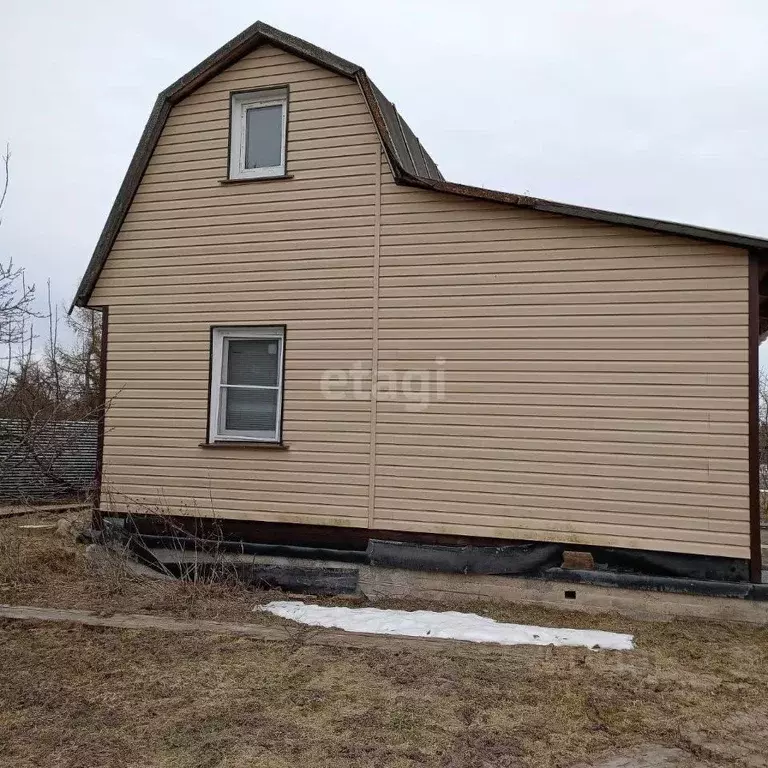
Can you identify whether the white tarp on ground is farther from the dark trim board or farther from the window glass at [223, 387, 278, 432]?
the window glass at [223, 387, 278, 432]

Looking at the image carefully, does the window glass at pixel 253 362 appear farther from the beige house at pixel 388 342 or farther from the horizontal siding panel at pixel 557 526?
the horizontal siding panel at pixel 557 526

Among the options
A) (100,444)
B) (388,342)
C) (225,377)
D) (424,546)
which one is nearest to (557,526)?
(424,546)

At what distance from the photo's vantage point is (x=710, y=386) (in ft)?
22.2

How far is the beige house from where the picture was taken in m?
6.84

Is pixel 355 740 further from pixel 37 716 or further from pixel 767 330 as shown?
pixel 767 330

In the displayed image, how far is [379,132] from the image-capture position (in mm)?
7922

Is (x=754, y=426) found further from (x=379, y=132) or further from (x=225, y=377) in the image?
(x=225, y=377)

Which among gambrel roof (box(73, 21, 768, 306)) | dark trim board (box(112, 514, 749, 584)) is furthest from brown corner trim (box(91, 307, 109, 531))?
gambrel roof (box(73, 21, 768, 306))

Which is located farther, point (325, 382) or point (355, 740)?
point (325, 382)

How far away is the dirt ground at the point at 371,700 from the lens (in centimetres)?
398

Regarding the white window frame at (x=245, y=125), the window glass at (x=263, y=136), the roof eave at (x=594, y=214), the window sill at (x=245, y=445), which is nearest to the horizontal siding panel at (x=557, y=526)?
the window sill at (x=245, y=445)

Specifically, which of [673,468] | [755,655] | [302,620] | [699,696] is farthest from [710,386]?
[302,620]

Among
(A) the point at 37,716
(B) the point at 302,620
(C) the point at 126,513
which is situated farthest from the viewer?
(C) the point at 126,513

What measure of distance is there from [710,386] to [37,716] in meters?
6.16
